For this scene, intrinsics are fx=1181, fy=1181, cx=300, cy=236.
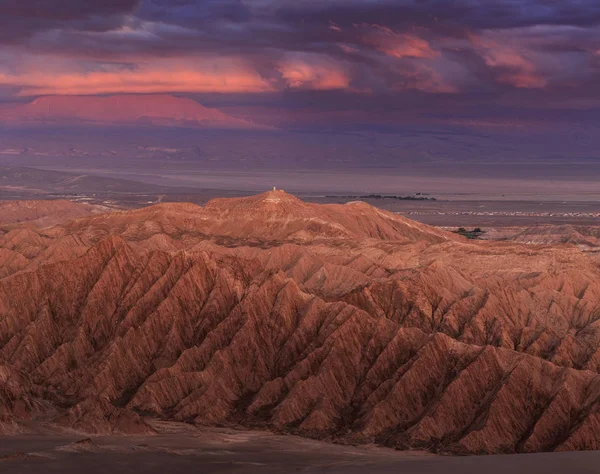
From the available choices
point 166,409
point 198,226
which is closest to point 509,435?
point 166,409

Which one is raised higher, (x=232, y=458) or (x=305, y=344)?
(x=305, y=344)

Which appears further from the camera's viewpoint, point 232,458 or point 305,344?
point 305,344

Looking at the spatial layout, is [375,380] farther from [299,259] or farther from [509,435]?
[299,259]

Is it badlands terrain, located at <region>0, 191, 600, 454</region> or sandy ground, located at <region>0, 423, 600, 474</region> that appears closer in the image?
sandy ground, located at <region>0, 423, 600, 474</region>

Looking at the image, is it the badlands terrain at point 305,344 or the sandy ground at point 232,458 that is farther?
the badlands terrain at point 305,344
